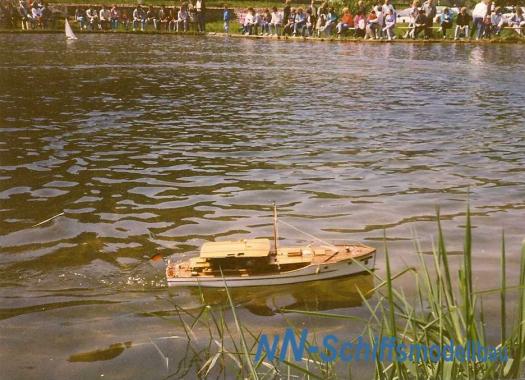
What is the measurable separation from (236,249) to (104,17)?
4604cm

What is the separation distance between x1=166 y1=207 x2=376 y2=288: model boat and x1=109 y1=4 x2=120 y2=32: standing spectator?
1778 inches

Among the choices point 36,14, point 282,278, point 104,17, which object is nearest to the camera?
point 282,278

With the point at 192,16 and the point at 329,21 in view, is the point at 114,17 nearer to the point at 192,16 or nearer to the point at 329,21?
the point at 192,16

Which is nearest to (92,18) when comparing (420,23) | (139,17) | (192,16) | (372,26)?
(139,17)

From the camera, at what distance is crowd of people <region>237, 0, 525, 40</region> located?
40.7 m

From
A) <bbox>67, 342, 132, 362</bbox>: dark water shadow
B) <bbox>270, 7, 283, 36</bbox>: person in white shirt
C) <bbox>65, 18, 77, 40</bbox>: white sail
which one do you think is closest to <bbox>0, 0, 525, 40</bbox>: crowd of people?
<bbox>270, 7, 283, 36</bbox>: person in white shirt

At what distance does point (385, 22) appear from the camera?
136 feet

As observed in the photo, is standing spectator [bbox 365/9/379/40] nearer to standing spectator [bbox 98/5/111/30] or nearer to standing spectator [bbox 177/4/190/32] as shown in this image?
standing spectator [bbox 177/4/190/32]

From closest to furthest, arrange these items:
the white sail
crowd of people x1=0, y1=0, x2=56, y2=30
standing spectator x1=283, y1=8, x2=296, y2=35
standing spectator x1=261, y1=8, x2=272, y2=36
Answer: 1. the white sail
2. crowd of people x1=0, y1=0, x2=56, y2=30
3. standing spectator x1=283, y1=8, x2=296, y2=35
4. standing spectator x1=261, y1=8, x2=272, y2=36

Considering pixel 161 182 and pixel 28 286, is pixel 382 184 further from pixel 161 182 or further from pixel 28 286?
pixel 28 286

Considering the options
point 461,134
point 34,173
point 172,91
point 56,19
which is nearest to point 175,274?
point 34,173

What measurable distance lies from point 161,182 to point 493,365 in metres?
8.38

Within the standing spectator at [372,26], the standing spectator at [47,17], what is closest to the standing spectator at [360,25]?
the standing spectator at [372,26]

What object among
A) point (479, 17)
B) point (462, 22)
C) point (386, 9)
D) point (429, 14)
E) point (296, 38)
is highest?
point (386, 9)
